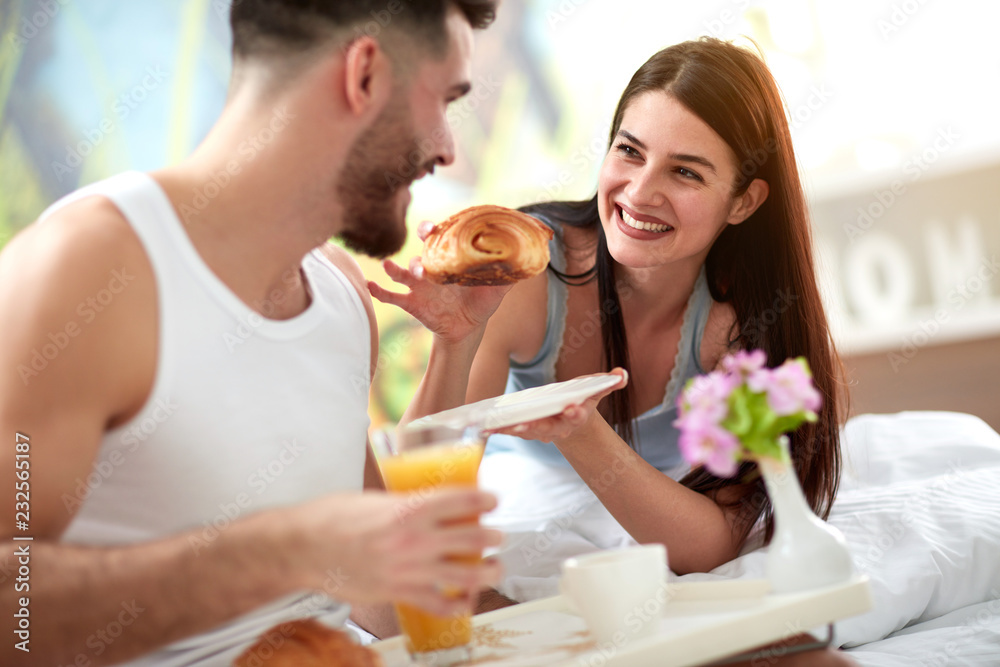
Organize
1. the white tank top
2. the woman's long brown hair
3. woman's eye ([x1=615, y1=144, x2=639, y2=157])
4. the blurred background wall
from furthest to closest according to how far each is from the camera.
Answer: the blurred background wall
woman's eye ([x1=615, y1=144, x2=639, y2=157])
the woman's long brown hair
the white tank top

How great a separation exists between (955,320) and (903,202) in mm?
569

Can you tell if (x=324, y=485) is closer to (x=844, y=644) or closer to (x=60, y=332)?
(x=60, y=332)

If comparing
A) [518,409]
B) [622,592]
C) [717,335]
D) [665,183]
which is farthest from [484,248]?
[717,335]

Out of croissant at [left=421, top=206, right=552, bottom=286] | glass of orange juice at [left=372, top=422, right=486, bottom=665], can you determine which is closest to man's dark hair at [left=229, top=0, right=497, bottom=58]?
croissant at [left=421, top=206, right=552, bottom=286]

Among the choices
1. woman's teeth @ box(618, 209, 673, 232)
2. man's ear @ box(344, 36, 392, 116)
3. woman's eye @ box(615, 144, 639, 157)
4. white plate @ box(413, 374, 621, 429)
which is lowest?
white plate @ box(413, 374, 621, 429)

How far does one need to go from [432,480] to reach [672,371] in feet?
3.97

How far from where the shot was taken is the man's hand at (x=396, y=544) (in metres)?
0.77

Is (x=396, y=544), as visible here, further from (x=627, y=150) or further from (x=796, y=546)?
(x=627, y=150)

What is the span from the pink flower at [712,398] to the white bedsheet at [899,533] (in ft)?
2.01

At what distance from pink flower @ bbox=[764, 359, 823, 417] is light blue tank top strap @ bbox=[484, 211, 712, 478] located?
108 cm

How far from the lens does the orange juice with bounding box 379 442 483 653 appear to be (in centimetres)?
96

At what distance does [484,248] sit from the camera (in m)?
1.48

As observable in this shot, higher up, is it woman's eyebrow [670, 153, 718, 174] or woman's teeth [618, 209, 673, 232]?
woman's eyebrow [670, 153, 718, 174]

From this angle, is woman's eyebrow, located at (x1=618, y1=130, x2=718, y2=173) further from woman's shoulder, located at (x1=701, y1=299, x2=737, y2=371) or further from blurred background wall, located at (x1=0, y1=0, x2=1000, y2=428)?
blurred background wall, located at (x1=0, y1=0, x2=1000, y2=428)
